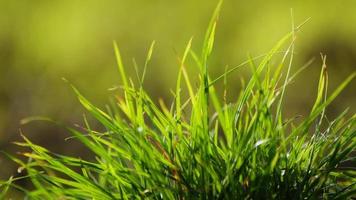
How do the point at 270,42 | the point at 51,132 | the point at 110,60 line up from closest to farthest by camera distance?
the point at 51,132 → the point at 270,42 → the point at 110,60

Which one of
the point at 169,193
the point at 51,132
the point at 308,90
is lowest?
the point at 51,132

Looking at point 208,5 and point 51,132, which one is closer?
point 51,132

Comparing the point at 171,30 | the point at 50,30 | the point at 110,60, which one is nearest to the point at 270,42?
the point at 171,30

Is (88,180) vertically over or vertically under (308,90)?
over

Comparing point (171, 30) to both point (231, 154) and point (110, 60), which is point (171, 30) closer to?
point (110, 60)

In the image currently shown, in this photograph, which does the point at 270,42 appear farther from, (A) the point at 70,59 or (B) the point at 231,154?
(B) the point at 231,154

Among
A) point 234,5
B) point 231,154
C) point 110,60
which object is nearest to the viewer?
→ point 231,154
